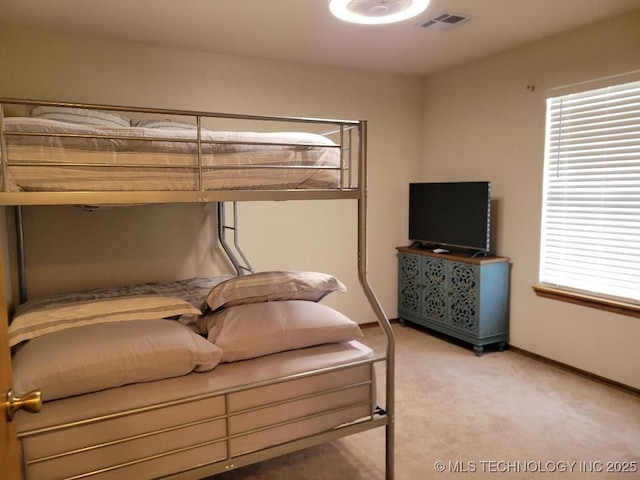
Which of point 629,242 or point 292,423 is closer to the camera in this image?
point 292,423

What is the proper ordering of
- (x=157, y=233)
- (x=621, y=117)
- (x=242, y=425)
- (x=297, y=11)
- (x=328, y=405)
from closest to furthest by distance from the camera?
(x=242, y=425), (x=328, y=405), (x=297, y=11), (x=621, y=117), (x=157, y=233)

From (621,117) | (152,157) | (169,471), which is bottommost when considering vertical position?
(169,471)

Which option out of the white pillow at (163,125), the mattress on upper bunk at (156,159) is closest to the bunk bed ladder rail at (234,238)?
the white pillow at (163,125)

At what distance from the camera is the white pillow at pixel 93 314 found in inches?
71.2

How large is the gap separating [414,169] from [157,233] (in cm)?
245

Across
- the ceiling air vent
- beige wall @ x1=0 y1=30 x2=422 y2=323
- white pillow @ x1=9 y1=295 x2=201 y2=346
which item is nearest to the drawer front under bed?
white pillow @ x1=9 y1=295 x2=201 y2=346

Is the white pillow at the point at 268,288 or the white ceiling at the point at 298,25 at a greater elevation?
the white ceiling at the point at 298,25

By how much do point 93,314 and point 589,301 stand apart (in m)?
2.97

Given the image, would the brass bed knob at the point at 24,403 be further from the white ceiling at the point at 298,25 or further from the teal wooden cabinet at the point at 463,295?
the teal wooden cabinet at the point at 463,295

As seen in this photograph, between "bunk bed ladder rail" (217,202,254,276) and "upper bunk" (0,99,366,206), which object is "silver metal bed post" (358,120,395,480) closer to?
"upper bunk" (0,99,366,206)

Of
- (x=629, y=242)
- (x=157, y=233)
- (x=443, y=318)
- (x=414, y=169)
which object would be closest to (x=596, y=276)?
(x=629, y=242)

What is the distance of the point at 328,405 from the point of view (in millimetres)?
1906

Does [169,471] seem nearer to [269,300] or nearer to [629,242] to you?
[269,300]

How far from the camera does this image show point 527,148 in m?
3.47
